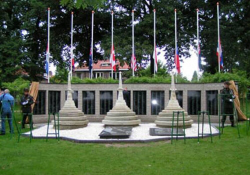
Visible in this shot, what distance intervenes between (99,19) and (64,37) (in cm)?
468

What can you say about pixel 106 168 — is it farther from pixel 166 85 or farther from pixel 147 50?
pixel 147 50

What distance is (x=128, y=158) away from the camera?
891 centimetres

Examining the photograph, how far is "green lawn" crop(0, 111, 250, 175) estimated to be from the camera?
24.6 feet

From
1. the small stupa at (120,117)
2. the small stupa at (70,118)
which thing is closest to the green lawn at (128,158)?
the small stupa at (70,118)

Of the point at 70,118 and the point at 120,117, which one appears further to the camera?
the point at 120,117

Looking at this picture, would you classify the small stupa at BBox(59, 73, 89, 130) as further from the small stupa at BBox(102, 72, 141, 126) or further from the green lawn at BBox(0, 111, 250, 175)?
the green lawn at BBox(0, 111, 250, 175)

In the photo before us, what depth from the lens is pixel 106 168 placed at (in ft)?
25.3

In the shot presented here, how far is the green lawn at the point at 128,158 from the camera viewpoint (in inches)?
295

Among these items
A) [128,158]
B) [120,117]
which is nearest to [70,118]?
[120,117]

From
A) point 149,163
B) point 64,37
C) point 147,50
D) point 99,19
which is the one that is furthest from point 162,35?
point 149,163

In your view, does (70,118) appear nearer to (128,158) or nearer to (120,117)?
(120,117)

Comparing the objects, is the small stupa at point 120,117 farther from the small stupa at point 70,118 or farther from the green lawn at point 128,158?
the green lawn at point 128,158

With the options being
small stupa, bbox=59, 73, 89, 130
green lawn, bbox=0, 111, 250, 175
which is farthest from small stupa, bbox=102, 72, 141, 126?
green lawn, bbox=0, 111, 250, 175

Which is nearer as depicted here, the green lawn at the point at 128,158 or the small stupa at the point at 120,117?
the green lawn at the point at 128,158
